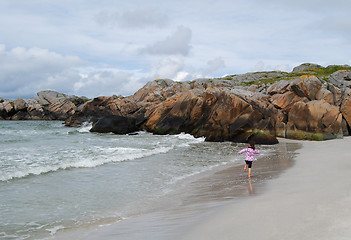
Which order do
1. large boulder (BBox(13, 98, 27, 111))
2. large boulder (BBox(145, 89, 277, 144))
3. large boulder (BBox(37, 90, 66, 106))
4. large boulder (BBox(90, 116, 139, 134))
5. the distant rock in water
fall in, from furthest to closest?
1. large boulder (BBox(37, 90, 66, 106))
2. large boulder (BBox(13, 98, 27, 111))
3. large boulder (BBox(90, 116, 139, 134))
4. large boulder (BBox(145, 89, 277, 144))
5. the distant rock in water

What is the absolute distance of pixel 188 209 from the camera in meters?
7.92

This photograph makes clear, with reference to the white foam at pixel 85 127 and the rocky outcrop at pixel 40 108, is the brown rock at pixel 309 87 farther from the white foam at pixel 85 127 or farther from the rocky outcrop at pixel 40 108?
the rocky outcrop at pixel 40 108

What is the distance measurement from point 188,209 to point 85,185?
16.2 ft

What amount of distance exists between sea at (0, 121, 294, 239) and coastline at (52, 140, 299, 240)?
362 millimetres

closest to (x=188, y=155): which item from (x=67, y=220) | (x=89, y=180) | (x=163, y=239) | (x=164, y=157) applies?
(x=164, y=157)

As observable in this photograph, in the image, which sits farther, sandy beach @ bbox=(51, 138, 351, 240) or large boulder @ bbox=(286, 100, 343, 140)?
large boulder @ bbox=(286, 100, 343, 140)

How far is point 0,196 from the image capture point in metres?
9.65

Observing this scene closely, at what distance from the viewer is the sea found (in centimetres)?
761

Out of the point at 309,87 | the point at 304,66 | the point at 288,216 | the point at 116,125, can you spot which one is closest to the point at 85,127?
the point at 116,125

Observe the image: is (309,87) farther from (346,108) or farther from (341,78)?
(341,78)

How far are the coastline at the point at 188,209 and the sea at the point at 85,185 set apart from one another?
36cm

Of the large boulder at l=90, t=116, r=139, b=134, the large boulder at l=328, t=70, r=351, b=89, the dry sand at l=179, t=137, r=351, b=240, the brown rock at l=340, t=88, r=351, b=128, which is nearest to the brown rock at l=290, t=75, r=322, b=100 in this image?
the brown rock at l=340, t=88, r=351, b=128

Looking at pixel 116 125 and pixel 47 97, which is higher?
pixel 47 97

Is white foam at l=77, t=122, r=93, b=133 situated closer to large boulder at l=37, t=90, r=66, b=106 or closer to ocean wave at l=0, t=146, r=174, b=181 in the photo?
ocean wave at l=0, t=146, r=174, b=181
